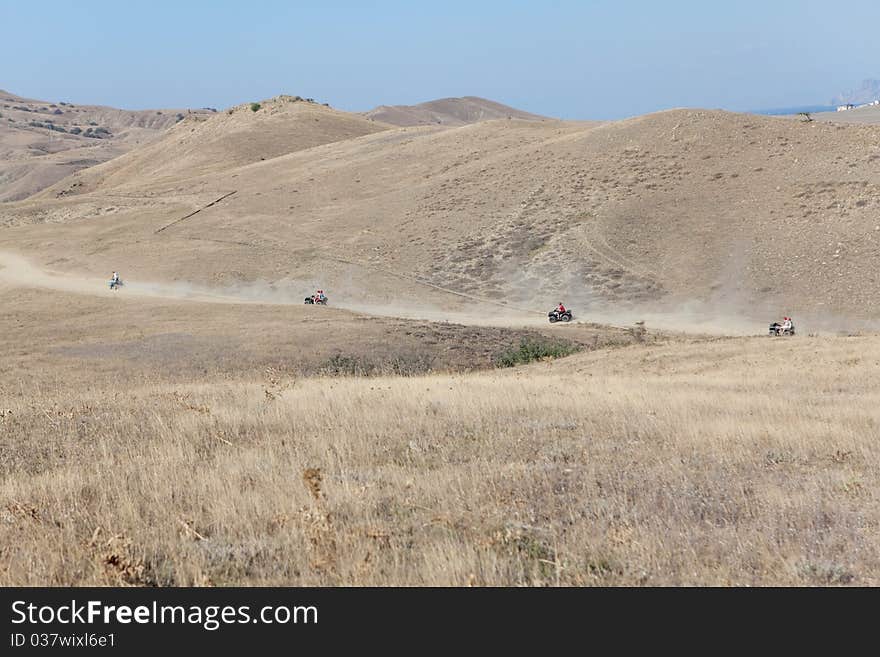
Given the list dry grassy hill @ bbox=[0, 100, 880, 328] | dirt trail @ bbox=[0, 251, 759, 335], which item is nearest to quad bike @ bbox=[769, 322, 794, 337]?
dirt trail @ bbox=[0, 251, 759, 335]

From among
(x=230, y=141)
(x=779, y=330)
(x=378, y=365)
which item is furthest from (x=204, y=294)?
(x=230, y=141)

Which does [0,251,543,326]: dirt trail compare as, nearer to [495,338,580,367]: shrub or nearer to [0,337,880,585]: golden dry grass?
[495,338,580,367]: shrub

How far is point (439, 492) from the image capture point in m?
6.98

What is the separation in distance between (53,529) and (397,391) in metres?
8.66

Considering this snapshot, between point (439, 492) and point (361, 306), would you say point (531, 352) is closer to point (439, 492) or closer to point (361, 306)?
point (361, 306)

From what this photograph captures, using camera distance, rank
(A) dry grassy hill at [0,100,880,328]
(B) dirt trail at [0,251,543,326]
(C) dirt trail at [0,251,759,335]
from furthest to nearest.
Result: (A) dry grassy hill at [0,100,880,328], (B) dirt trail at [0,251,543,326], (C) dirt trail at [0,251,759,335]

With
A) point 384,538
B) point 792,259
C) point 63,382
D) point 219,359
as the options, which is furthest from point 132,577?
point 792,259

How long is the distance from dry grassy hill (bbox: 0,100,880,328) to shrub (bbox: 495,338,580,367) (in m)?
12.3

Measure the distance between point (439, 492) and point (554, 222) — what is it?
4568 cm

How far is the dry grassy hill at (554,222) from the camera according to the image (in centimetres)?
4278

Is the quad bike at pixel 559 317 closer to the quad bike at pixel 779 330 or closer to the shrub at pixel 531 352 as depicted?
the shrub at pixel 531 352

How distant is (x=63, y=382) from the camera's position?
2059 centimetres

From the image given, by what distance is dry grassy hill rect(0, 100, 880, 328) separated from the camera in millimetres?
42781
